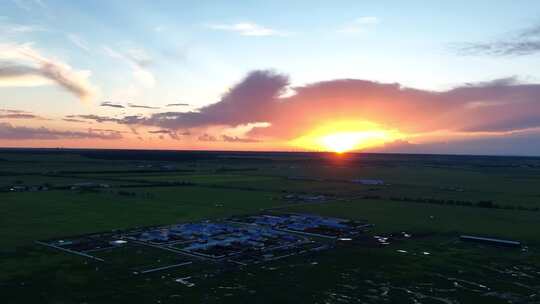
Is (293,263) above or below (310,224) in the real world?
below

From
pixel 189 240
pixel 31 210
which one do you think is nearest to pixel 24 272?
pixel 189 240

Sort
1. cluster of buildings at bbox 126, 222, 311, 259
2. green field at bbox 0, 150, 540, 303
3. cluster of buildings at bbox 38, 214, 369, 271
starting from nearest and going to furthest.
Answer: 1. green field at bbox 0, 150, 540, 303
2. cluster of buildings at bbox 38, 214, 369, 271
3. cluster of buildings at bbox 126, 222, 311, 259

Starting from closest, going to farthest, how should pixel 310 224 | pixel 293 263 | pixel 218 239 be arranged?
pixel 293 263
pixel 218 239
pixel 310 224

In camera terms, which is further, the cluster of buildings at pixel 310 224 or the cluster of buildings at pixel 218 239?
the cluster of buildings at pixel 310 224

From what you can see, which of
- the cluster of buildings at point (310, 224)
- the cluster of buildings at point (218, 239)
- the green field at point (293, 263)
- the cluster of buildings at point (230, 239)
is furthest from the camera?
the cluster of buildings at point (310, 224)

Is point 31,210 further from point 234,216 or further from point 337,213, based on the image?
point 337,213

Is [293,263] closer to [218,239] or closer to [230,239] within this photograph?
[230,239]

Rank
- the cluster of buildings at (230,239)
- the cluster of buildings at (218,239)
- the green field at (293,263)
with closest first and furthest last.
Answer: the green field at (293,263) → the cluster of buildings at (230,239) → the cluster of buildings at (218,239)

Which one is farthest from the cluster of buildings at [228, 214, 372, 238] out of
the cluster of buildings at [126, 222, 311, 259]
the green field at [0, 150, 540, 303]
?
the green field at [0, 150, 540, 303]

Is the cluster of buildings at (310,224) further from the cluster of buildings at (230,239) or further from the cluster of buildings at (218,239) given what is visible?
the cluster of buildings at (218,239)

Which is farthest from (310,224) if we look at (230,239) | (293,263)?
(293,263)

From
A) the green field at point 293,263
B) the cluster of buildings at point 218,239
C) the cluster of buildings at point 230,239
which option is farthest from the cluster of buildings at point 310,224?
the green field at point 293,263

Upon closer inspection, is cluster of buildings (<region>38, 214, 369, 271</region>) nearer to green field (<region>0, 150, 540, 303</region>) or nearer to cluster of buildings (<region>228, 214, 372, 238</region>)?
cluster of buildings (<region>228, 214, 372, 238</region>)
